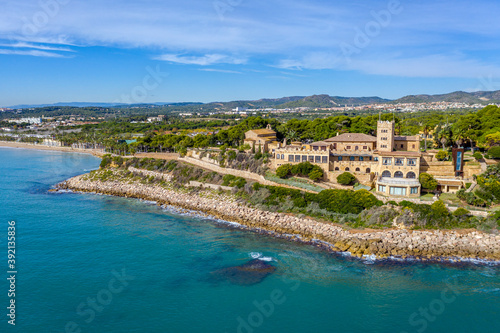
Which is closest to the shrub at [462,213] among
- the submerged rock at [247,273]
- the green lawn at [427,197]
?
the green lawn at [427,197]

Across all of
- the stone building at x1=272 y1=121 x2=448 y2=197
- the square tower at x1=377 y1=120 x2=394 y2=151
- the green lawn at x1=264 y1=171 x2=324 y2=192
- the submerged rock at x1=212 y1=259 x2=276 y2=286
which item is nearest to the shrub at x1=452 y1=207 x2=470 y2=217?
the stone building at x1=272 y1=121 x2=448 y2=197

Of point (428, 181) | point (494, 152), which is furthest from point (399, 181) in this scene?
point (494, 152)

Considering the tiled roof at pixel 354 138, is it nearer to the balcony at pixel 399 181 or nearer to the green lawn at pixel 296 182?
the green lawn at pixel 296 182

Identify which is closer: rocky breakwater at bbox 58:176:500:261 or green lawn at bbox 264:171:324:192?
rocky breakwater at bbox 58:176:500:261

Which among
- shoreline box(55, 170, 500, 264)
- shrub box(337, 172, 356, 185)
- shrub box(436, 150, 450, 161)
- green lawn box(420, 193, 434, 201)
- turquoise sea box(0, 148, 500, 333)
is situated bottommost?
turquoise sea box(0, 148, 500, 333)

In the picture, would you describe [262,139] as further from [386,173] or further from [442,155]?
[442,155]

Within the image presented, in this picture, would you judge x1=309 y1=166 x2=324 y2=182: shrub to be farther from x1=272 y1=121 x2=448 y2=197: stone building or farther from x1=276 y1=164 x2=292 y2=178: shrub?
x1=276 y1=164 x2=292 y2=178: shrub
